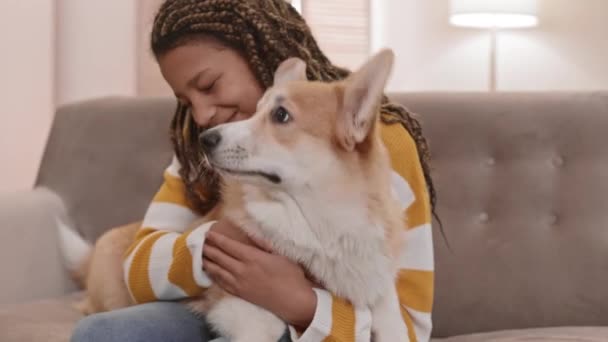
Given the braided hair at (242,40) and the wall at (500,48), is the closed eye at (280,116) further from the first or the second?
the wall at (500,48)

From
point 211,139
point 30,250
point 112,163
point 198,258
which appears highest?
point 211,139

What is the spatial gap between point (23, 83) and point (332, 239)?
172 cm

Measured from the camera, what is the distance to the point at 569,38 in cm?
322

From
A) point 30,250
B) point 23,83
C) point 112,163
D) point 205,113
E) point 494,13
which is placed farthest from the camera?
point 494,13

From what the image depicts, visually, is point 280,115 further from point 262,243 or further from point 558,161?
point 558,161

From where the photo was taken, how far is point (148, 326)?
3.69 ft

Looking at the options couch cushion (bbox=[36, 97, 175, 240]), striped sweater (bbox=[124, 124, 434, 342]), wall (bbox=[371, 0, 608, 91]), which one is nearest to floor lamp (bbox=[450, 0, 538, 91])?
wall (bbox=[371, 0, 608, 91])

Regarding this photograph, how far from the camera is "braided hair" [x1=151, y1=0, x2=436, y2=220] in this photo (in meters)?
1.33

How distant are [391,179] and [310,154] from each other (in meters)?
0.23

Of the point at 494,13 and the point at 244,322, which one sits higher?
the point at 494,13

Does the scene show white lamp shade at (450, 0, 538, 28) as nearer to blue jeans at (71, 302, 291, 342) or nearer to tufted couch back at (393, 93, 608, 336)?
tufted couch back at (393, 93, 608, 336)

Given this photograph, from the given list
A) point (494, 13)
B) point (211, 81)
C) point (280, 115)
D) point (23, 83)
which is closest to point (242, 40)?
point (211, 81)

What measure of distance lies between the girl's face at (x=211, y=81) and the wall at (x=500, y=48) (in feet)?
7.21

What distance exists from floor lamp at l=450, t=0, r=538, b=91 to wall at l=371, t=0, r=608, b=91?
0.40ft
